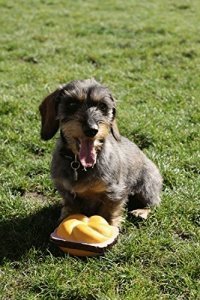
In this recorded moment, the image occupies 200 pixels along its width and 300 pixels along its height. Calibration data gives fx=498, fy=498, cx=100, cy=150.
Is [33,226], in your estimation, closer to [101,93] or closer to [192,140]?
[101,93]

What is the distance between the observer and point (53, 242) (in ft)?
15.0

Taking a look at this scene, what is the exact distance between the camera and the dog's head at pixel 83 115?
4.61 metres

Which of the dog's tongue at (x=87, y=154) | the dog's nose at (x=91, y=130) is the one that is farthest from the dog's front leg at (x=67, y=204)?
the dog's nose at (x=91, y=130)

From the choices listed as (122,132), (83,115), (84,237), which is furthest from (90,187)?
(122,132)

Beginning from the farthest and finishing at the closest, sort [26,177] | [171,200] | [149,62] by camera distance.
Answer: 1. [149,62]
2. [26,177]
3. [171,200]

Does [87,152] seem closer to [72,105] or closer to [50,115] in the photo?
[72,105]

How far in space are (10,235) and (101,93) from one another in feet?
5.48

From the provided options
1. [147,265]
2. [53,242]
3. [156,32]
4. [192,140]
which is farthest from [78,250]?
[156,32]

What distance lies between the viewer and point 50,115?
4.99 meters

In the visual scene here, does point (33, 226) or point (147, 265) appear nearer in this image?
point (147, 265)

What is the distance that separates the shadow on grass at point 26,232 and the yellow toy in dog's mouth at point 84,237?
0.34 metres

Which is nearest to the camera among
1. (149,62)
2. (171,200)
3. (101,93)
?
(101,93)

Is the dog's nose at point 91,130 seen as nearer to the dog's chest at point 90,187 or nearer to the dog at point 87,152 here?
the dog at point 87,152

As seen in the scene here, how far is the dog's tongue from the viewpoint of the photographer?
4699 millimetres
